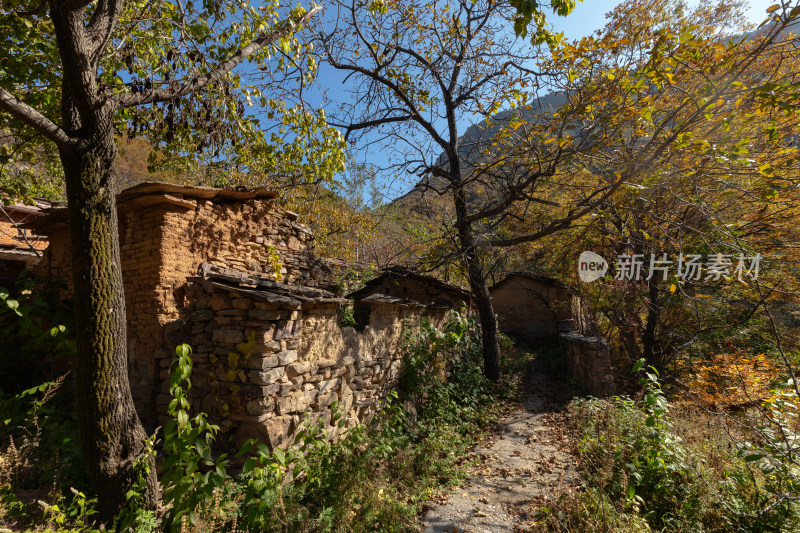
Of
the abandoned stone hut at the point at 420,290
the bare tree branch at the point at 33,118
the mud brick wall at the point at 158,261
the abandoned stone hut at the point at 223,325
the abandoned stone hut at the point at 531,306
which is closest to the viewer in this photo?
the bare tree branch at the point at 33,118

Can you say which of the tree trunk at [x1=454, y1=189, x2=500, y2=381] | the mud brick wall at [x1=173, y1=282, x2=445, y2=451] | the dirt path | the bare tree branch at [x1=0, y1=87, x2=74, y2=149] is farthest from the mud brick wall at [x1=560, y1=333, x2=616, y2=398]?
the bare tree branch at [x1=0, y1=87, x2=74, y2=149]

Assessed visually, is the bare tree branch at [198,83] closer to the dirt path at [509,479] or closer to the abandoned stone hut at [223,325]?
the abandoned stone hut at [223,325]

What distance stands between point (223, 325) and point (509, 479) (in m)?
4.07

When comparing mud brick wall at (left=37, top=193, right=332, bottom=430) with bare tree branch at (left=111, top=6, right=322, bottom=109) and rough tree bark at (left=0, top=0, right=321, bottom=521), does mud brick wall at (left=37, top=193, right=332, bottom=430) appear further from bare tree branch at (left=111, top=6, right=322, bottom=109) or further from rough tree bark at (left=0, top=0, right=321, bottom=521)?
rough tree bark at (left=0, top=0, right=321, bottom=521)

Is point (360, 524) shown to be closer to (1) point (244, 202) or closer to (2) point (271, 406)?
(2) point (271, 406)

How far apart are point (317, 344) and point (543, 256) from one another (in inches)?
Answer: 432

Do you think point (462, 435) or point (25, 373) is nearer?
point (25, 373)

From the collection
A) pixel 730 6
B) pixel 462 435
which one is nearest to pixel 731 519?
pixel 462 435

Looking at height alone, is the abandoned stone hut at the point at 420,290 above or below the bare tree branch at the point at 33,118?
below

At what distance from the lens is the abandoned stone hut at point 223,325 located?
155 inches

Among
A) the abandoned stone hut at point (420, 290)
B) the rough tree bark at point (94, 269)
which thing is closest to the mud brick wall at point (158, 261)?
the rough tree bark at point (94, 269)

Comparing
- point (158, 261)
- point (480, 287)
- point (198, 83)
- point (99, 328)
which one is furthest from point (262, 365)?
point (480, 287)

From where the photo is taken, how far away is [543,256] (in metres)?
13.5

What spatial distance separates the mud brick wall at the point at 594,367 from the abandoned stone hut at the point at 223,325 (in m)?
4.97
